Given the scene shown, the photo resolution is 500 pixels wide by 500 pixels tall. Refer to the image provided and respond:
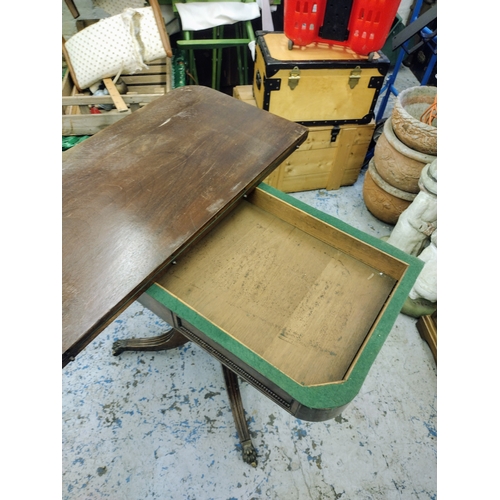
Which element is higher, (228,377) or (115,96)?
(115,96)

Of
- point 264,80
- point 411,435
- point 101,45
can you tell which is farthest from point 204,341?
point 101,45

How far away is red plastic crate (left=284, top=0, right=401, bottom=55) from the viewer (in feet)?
6.77

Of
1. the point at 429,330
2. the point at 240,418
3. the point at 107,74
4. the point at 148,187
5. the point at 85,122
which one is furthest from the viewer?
the point at 107,74

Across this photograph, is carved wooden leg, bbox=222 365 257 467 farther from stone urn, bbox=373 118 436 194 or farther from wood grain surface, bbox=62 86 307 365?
stone urn, bbox=373 118 436 194

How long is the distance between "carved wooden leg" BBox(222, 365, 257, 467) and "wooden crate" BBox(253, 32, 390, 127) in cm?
180

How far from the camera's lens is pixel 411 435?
1.81 metres

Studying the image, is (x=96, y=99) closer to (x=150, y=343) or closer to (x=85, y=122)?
(x=85, y=122)

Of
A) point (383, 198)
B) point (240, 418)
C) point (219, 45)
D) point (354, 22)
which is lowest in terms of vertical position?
point (240, 418)

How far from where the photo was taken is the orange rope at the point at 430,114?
7.48ft

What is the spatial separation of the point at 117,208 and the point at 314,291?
0.73 metres

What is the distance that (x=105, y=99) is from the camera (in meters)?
2.63

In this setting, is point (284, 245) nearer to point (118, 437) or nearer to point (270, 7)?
point (118, 437)

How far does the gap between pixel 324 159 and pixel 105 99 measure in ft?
5.76

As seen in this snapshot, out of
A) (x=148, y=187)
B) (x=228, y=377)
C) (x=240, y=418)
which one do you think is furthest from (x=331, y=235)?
(x=240, y=418)
